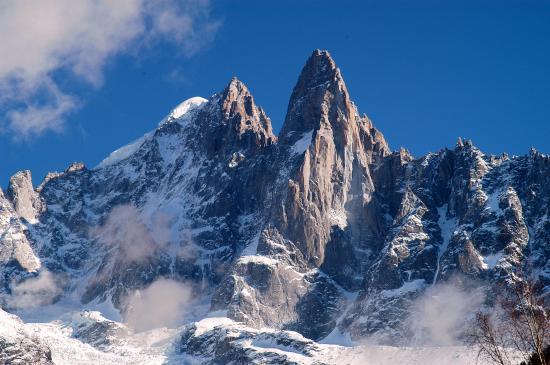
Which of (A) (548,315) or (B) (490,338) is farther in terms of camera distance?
(A) (548,315)

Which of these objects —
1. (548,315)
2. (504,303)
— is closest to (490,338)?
(504,303)

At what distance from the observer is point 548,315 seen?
85.1 metres

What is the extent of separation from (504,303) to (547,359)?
1128 cm

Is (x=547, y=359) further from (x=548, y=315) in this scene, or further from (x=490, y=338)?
(x=490, y=338)

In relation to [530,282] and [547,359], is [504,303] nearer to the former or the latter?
[530,282]

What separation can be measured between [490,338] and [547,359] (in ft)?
39.4

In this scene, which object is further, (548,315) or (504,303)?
(548,315)

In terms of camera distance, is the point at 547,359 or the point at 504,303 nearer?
the point at 504,303

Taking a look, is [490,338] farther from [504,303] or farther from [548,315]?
[548,315]

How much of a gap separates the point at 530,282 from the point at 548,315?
259 inches

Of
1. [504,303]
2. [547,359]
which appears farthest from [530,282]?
[547,359]

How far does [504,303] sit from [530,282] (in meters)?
2.46

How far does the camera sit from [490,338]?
78.8m

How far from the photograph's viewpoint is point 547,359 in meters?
88.3
